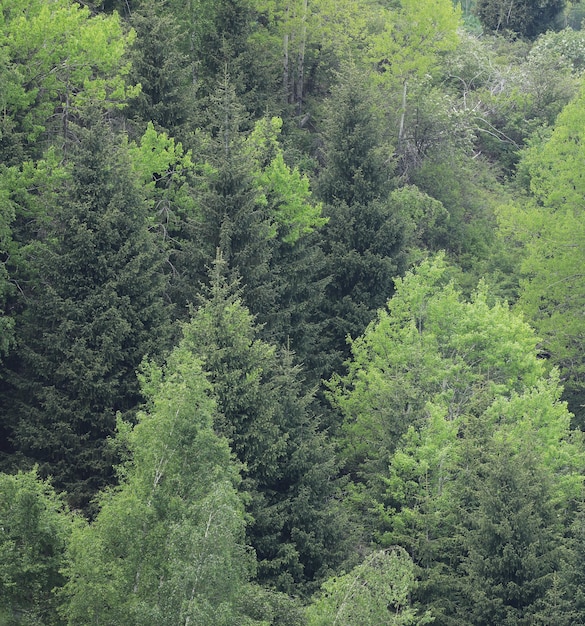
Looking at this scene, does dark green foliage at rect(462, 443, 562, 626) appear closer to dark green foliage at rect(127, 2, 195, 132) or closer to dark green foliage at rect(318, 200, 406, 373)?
dark green foliage at rect(318, 200, 406, 373)

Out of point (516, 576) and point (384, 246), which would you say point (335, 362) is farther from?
point (516, 576)

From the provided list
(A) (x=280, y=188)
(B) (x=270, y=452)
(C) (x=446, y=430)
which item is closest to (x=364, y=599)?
(B) (x=270, y=452)

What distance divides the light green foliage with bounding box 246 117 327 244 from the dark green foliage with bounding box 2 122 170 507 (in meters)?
5.84

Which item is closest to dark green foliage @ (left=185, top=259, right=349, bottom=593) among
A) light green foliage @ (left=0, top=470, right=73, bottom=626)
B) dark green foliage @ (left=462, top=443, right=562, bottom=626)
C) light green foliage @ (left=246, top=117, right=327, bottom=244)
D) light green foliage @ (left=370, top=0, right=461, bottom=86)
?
dark green foliage @ (left=462, top=443, right=562, bottom=626)

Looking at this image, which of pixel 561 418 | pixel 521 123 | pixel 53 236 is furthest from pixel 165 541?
Result: pixel 521 123

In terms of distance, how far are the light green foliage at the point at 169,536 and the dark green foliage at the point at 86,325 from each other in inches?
211

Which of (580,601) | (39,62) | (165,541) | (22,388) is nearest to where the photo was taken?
(165,541)

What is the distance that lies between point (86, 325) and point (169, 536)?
8981mm

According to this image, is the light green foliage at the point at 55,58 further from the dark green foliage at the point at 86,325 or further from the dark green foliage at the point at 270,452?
the dark green foliage at the point at 270,452

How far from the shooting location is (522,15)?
61.8 m

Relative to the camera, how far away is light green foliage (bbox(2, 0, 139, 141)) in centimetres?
2825

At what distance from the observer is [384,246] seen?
108 ft

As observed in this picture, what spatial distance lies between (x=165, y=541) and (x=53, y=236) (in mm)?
11527

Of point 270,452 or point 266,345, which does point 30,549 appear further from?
point 266,345
